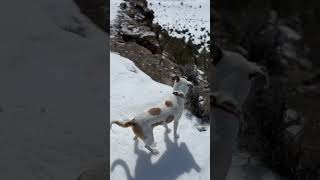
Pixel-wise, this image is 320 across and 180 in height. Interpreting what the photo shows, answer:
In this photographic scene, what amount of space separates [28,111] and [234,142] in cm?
135

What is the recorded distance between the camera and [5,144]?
288 centimetres

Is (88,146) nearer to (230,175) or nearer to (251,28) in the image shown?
(230,175)

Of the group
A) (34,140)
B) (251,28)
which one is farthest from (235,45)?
(34,140)

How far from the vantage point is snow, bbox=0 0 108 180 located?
2.85 m

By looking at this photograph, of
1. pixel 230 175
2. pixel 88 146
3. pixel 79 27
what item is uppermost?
pixel 79 27

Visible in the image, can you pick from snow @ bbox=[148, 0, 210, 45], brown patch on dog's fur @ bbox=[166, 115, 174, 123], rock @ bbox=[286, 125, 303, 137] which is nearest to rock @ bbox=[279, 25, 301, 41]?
rock @ bbox=[286, 125, 303, 137]

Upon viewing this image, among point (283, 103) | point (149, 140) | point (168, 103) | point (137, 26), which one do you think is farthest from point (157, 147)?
point (137, 26)

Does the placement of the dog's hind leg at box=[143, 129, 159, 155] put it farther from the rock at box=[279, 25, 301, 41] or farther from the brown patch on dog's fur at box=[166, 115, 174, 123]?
the rock at box=[279, 25, 301, 41]

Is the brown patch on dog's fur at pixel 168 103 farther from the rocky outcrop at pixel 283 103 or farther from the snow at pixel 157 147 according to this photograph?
the rocky outcrop at pixel 283 103

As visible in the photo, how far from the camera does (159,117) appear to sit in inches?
129

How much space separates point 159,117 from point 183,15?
6.17m

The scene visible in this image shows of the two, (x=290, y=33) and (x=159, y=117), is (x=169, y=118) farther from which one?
(x=290, y=33)

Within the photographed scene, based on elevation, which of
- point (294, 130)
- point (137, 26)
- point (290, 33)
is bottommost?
point (294, 130)

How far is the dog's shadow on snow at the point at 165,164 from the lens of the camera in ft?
10.1
